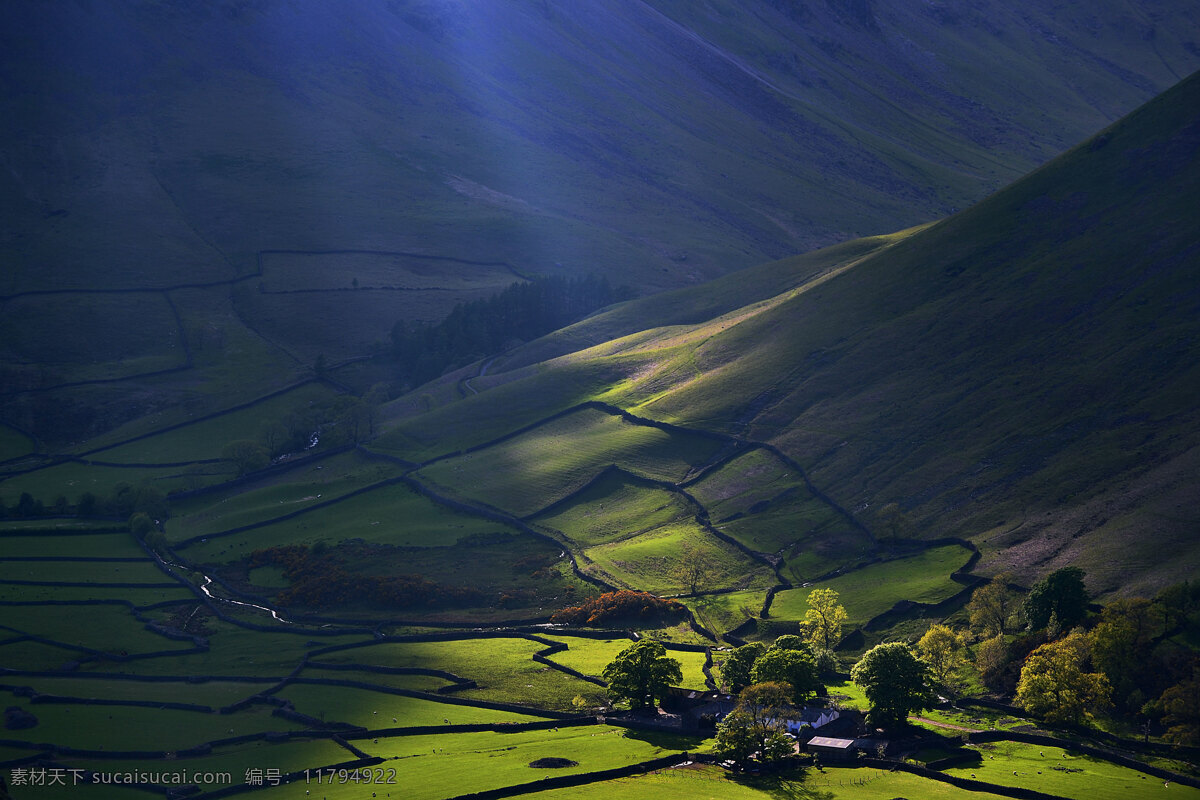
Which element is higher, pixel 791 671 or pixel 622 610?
pixel 622 610

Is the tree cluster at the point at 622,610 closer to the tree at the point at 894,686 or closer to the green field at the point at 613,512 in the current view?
the green field at the point at 613,512

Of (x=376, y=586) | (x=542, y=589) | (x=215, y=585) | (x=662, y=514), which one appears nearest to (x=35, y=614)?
(x=215, y=585)

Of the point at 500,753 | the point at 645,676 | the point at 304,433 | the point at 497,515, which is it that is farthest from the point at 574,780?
the point at 304,433

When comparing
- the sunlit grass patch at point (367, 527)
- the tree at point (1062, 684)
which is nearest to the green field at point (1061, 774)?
the tree at point (1062, 684)

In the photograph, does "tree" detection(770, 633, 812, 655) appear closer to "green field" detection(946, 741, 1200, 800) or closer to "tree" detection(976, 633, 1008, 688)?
"tree" detection(976, 633, 1008, 688)

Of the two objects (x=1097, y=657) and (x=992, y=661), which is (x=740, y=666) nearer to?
(x=992, y=661)

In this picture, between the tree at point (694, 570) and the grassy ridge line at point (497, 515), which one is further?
the grassy ridge line at point (497, 515)
